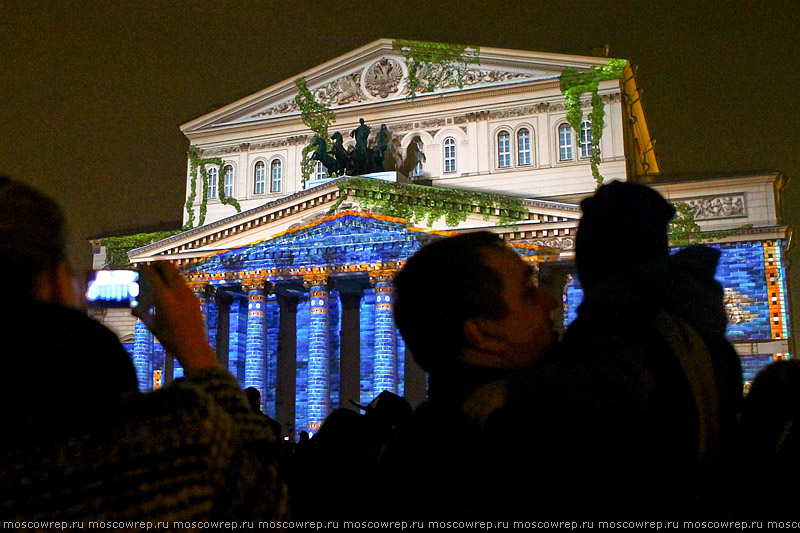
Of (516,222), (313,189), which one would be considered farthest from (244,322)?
(516,222)

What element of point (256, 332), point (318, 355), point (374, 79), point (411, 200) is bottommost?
point (318, 355)

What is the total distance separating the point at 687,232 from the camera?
27469 millimetres

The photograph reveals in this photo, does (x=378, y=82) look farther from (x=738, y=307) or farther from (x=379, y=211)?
(x=738, y=307)

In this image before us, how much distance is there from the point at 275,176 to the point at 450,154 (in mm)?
8565

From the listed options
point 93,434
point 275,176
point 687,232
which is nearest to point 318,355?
point 275,176

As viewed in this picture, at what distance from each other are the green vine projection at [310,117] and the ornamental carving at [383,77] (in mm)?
2216

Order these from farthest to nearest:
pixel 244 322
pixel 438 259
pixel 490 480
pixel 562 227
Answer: pixel 244 322 → pixel 562 227 → pixel 438 259 → pixel 490 480

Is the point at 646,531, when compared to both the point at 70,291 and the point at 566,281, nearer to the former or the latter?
the point at 70,291

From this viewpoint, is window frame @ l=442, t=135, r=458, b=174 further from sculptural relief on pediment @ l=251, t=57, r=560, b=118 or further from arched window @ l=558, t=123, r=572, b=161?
arched window @ l=558, t=123, r=572, b=161

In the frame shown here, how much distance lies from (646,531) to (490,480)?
40 cm

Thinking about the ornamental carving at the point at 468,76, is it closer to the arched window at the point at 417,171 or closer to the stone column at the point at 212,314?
the arched window at the point at 417,171

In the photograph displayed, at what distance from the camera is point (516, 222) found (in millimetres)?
26375

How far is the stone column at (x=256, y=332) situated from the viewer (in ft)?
97.3

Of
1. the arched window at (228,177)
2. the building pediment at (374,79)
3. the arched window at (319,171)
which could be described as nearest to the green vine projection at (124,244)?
the arched window at (228,177)
